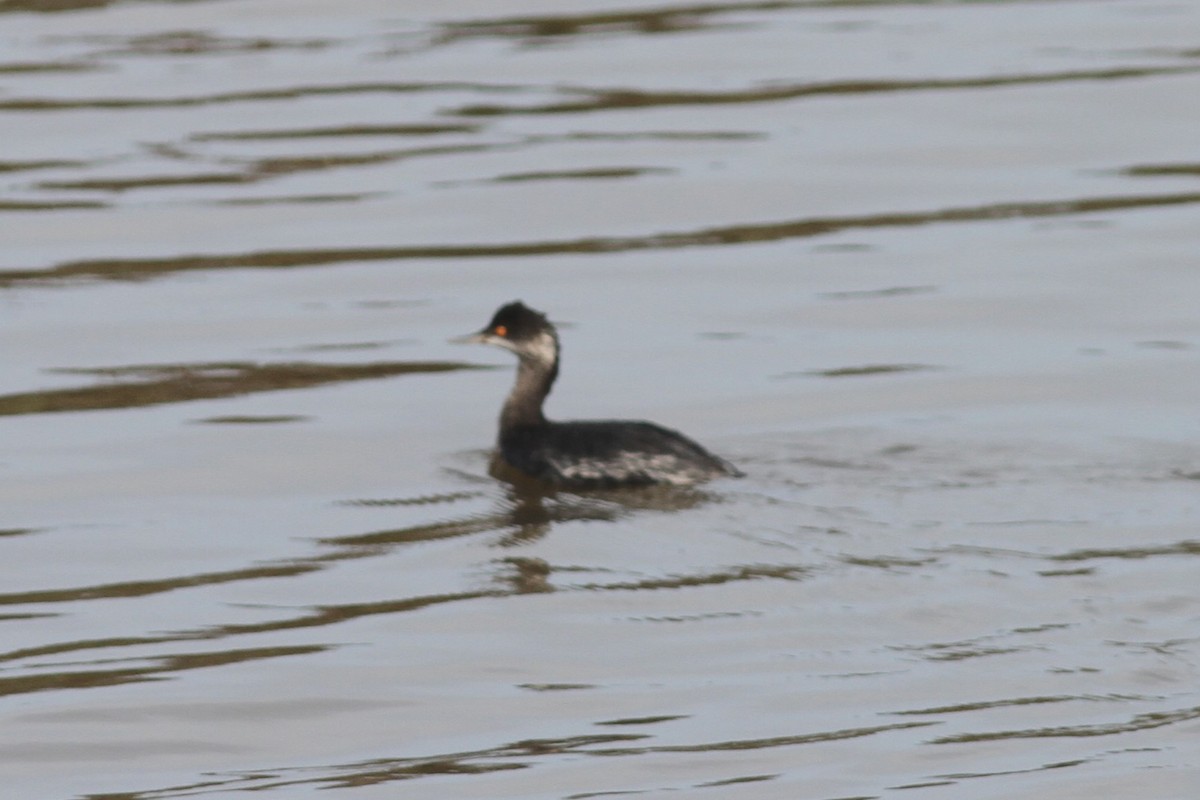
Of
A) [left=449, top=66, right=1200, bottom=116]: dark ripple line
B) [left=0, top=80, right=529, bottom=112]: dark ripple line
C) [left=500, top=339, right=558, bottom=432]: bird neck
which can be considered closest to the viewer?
[left=500, top=339, right=558, bottom=432]: bird neck

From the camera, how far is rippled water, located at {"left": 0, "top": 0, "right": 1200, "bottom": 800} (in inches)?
342

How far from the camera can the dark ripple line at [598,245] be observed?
17141 millimetres

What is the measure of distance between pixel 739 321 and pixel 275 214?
4.38 m

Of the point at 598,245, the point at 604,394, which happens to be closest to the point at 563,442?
the point at 604,394

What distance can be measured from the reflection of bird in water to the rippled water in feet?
0.58

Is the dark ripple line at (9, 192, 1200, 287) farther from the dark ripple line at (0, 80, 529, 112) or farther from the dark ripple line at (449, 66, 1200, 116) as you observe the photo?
the dark ripple line at (0, 80, 529, 112)

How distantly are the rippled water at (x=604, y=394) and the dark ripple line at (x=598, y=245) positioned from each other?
0.18 ft

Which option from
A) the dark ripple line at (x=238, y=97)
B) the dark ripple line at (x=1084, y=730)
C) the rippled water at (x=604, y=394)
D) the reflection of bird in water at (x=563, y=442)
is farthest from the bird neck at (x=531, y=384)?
the dark ripple line at (x=238, y=97)

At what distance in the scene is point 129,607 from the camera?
33.5ft

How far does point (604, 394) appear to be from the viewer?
14570 mm

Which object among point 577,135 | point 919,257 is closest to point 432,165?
point 577,135

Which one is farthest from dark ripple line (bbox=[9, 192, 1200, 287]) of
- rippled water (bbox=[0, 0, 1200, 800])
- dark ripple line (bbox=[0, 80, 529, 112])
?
dark ripple line (bbox=[0, 80, 529, 112])

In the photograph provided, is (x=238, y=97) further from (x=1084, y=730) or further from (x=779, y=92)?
(x=1084, y=730)

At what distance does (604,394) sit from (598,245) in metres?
3.44
